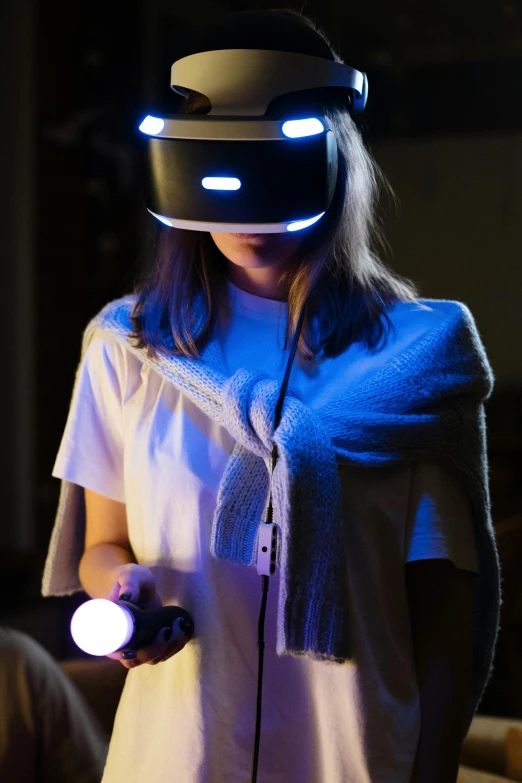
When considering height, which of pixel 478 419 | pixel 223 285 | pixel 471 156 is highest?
pixel 471 156

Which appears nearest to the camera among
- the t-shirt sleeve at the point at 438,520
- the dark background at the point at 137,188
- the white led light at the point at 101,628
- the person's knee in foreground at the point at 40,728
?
the white led light at the point at 101,628

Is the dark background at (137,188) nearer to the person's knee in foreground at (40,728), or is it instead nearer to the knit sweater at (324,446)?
the person's knee in foreground at (40,728)

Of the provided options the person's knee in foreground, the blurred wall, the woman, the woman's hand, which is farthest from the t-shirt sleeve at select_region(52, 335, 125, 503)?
the blurred wall

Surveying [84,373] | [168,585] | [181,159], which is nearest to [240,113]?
[181,159]

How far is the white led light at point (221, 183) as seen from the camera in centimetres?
73

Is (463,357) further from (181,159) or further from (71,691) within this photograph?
(71,691)

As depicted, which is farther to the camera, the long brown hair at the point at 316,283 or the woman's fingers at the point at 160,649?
the long brown hair at the point at 316,283

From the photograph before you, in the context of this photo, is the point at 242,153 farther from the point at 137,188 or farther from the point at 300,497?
the point at 137,188

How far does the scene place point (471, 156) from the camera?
151cm

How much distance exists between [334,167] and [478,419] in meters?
0.29

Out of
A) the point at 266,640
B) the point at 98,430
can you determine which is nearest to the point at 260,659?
the point at 266,640

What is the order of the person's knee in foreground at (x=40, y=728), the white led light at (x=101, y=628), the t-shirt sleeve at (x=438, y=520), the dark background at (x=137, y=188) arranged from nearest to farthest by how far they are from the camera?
the white led light at (x=101, y=628) → the t-shirt sleeve at (x=438, y=520) → the person's knee in foreground at (x=40, y=728) → the dark background at (x=137, y=188)

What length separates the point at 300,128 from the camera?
2.41ft

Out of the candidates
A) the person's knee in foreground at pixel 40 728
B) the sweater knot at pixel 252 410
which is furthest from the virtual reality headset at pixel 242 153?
the person's knee in foreground at pixel 40 728
